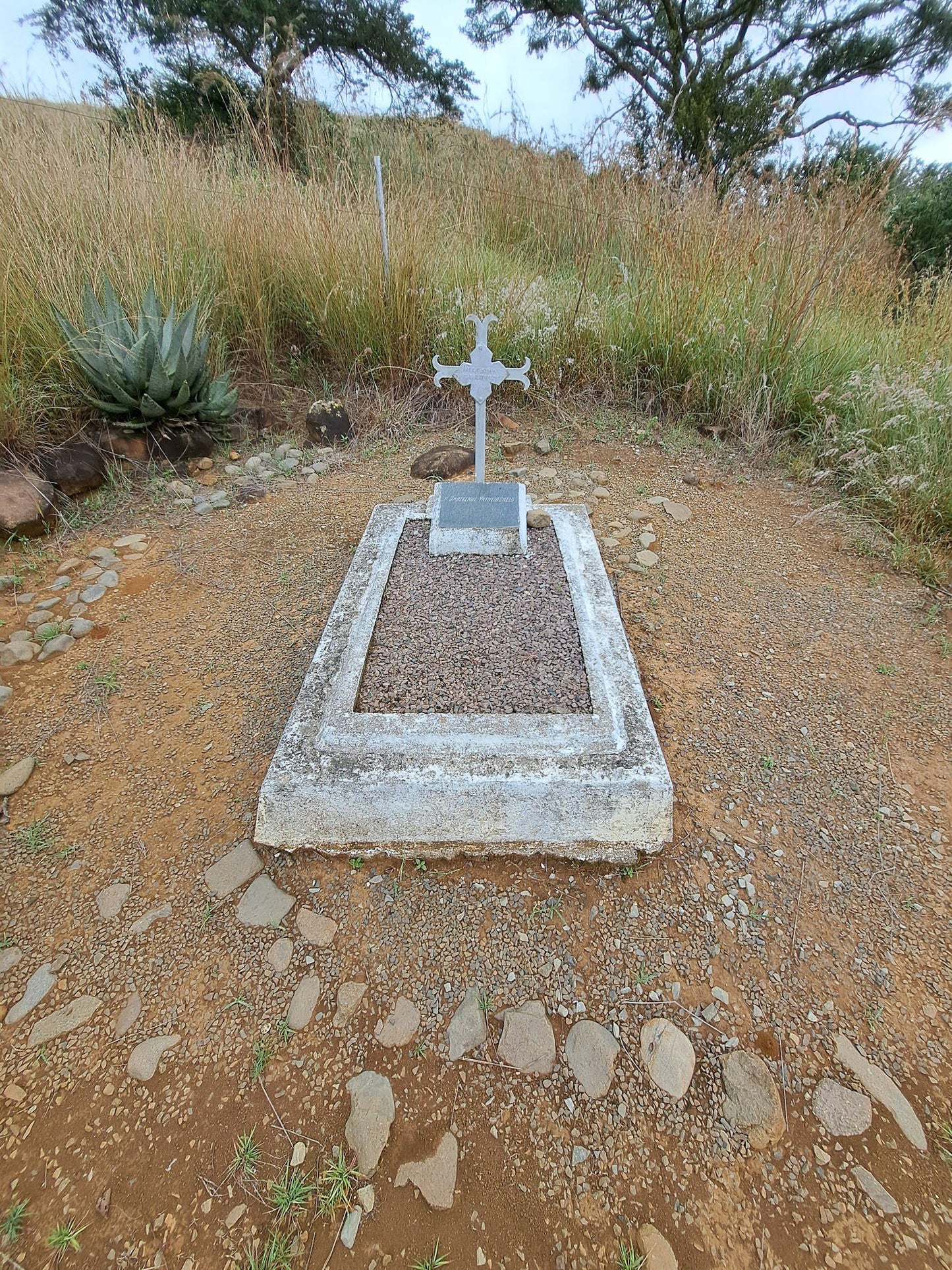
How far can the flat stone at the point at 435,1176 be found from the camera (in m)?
1.10

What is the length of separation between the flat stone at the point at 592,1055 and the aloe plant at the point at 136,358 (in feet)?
10.6

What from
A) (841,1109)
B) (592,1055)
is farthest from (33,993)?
(841,1109)

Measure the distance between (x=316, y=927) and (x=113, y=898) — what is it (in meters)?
0.51

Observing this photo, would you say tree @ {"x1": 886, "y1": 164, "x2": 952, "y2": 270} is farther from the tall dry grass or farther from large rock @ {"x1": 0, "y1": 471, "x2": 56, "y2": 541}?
large rock @ {"x1": 0, "y1": 471, "x2": 56, "y2": 541}

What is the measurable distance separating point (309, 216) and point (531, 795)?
4106 mm

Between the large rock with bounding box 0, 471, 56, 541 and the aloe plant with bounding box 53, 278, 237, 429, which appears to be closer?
the large rock with bounding box 0, 471, 56, 541

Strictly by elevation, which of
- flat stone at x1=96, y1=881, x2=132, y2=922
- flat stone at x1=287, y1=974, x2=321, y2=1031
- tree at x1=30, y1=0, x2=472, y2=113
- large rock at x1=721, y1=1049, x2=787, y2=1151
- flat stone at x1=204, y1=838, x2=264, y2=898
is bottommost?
large rock at x1=721, y1=1049, x2=787, y2=1151

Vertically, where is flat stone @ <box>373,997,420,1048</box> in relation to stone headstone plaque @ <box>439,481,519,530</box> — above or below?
below

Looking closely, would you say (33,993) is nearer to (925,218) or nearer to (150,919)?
(150,919)

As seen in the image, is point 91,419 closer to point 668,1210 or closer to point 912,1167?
point 668,1210

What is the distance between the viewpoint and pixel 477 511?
2324 mm

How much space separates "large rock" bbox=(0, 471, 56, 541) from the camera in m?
2.77

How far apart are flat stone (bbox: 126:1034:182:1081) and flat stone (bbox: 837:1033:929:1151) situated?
1342mm

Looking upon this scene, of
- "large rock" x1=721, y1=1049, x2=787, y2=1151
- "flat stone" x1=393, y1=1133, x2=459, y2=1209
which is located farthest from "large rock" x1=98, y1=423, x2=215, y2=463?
"large rock" x1=721, y1=1049, x2=787, y2=1151
